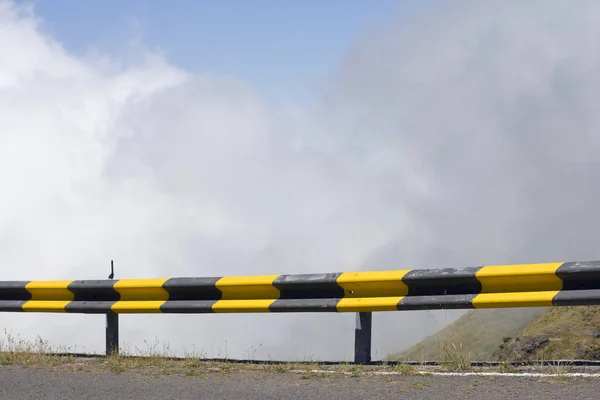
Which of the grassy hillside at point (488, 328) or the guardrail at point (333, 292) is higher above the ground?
the guardrail at point (333, 292)

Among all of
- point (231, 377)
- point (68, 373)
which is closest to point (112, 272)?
point (68, 373)

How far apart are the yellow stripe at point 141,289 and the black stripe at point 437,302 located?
236 centimetres

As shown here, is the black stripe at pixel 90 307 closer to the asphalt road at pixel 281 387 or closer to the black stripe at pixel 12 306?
the black stripe at pixel 12 306

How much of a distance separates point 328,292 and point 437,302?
3.24 feet

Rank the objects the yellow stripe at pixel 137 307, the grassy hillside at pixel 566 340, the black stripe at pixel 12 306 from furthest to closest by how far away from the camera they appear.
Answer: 1. the grassy hillside at pixel 566 340
2. the black stripe at pixel 12 306
3. the yellow stripe at pixel 137 307

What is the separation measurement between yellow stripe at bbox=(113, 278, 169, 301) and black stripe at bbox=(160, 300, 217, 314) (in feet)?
0.39

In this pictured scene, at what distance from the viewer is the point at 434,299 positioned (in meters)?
7.22

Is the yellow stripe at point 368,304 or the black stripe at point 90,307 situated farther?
the black stripe at point 90,307

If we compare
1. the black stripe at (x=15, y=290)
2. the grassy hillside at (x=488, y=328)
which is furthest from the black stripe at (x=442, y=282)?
the grassy hillside at (x=488, y=328)

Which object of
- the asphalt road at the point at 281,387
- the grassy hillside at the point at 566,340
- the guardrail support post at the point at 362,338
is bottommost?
the grassy hillside at the point at 566,340

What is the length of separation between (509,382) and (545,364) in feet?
3.25

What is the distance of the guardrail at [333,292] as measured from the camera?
22.6 feet

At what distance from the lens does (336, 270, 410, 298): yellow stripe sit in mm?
7383

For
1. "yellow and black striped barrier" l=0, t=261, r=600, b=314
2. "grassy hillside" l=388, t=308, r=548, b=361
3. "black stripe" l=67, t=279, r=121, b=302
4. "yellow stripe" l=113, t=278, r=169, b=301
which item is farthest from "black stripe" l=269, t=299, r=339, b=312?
"grassy hillside" l=388, t=308, r=548, b=361
